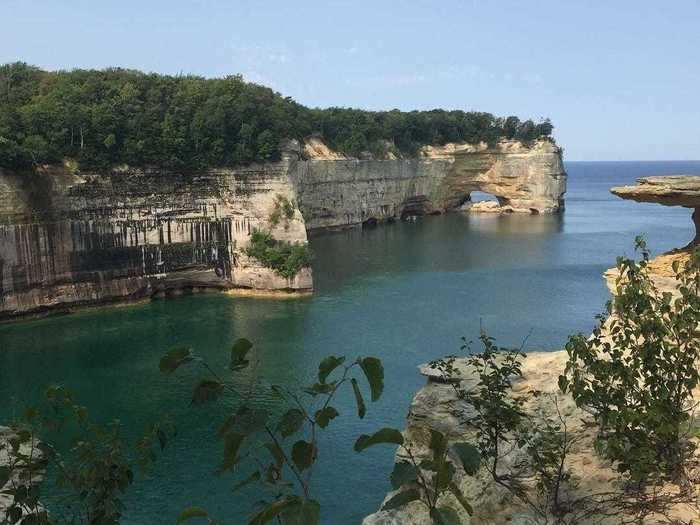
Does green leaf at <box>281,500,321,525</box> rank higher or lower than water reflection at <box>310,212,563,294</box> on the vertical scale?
higher

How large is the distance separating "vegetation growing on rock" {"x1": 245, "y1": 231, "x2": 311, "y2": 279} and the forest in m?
6.08

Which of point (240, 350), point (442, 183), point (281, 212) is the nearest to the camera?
point (240, 350)

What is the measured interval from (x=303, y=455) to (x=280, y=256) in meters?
37.9

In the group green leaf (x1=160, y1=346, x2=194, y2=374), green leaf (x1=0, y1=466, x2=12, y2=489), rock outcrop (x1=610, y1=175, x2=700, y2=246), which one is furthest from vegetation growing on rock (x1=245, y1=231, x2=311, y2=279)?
green leaf (x1=160, y1=346, x2=194, y2=374)

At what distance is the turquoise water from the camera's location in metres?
19.2

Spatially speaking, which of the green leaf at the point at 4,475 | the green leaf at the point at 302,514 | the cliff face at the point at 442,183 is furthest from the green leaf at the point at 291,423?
the cliff face at the point at 442,183

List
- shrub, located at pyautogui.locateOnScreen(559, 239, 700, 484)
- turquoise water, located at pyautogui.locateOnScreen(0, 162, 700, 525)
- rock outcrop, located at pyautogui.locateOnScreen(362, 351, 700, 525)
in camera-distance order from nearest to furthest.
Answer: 1. shrub, located at pyautogui.locateOnScreen(559, 239, 700, 484)
2. rock outcrop, located at pyautogui.locateOnScreen(362, 351, 700, 525)
3. turquoise water, located at pyautogui.locateOnScreen(0, 162, 700, 525)

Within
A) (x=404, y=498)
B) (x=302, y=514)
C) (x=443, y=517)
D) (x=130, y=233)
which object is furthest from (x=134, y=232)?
(x=443, y=517)

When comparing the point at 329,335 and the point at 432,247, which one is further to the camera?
the point at 432,247

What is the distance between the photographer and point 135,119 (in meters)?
41.1

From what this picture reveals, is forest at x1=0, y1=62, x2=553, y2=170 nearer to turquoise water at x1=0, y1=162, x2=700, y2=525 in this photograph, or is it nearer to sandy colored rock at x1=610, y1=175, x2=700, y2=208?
turquoise water at x1=0, y1=162, x2=700, y2=525

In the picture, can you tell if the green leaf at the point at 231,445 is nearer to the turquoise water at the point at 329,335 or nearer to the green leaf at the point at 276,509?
the green leaf at the point at 276,509

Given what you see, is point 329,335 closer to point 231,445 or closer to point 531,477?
point 531,477

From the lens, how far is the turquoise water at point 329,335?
63.1 feet
